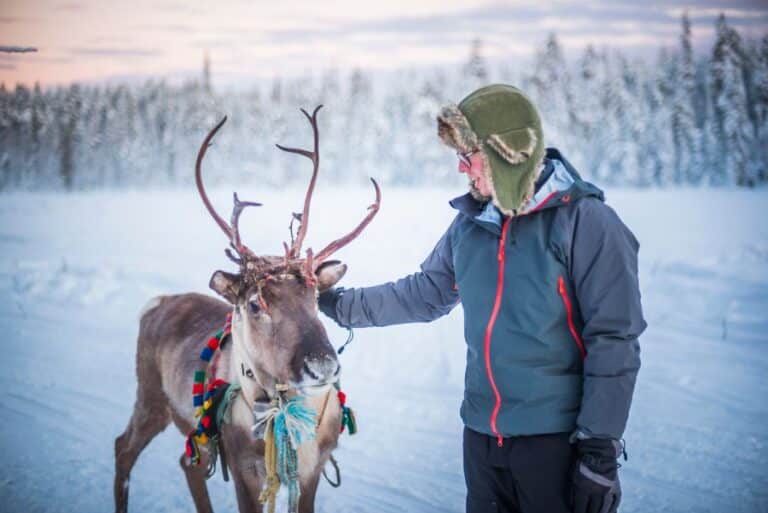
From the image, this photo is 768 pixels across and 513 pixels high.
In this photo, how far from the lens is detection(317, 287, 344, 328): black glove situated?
3355 millimetres

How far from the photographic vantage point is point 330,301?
338cm

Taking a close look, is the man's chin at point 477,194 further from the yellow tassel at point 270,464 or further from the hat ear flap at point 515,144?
the yellow tassel at point 270,464

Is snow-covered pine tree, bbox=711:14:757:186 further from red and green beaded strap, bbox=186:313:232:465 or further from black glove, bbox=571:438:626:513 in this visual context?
black glove, bbox=571:438:626:513

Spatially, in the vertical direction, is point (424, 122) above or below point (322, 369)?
above

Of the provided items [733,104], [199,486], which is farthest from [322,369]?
[733,104]

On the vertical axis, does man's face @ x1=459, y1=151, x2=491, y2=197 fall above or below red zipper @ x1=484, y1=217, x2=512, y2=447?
above

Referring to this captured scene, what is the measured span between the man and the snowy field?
218cm

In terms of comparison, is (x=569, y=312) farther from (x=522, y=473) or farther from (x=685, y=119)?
(x=685, y=119)

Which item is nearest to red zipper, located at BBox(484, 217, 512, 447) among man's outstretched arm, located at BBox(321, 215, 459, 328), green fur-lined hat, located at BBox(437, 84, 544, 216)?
green fur-lined hat, located at BBox(437, 84, 544, 216)

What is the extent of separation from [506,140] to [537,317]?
2.43 feet

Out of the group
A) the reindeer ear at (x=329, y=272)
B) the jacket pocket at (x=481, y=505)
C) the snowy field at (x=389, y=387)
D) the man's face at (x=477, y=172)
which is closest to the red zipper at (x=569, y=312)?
the man's face at (x=477, y=172)

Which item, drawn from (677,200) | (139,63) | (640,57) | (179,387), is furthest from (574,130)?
(179,387)

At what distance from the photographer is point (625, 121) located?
42.8 meters

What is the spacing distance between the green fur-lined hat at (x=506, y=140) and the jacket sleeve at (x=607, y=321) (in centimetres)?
29
